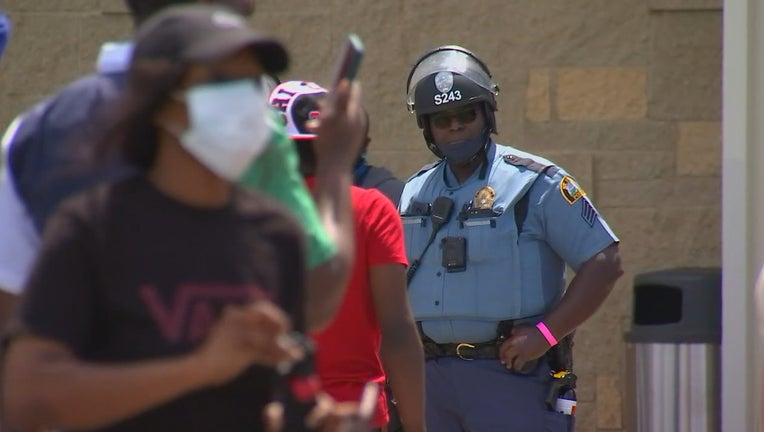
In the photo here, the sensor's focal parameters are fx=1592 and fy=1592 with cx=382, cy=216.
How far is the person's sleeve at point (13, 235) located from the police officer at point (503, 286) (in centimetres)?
266

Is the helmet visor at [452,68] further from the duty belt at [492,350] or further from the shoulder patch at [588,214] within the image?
the duty belt at [492,350]

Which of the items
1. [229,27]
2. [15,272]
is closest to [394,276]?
[15,272]

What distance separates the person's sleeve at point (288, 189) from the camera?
8.45ft

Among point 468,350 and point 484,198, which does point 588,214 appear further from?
point 468,350

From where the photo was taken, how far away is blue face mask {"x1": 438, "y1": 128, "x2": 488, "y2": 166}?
5344mm

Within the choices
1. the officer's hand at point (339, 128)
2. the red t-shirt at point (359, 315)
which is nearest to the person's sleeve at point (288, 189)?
the officer's hand at point (339, 128)

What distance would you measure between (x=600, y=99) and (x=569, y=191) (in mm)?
1764

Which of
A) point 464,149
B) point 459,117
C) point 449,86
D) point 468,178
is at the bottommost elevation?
point 468,178

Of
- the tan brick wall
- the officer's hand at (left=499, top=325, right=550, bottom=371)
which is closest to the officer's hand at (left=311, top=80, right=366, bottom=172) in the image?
the officer's hand at (left=499, top=325, right=550, bottom=371)

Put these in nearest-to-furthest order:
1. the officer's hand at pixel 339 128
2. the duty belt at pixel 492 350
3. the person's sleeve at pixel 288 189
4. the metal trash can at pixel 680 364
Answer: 1. the person's sleeve at pixel 288 189
2. the officer's hand at pixel 339 128
3. the duty belt at pixel 492 350
4. the metal trash can at pixel 680 364

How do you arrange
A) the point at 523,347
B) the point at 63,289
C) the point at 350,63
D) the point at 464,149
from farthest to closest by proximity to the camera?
the point at 464,149, the point at 523,347, the point at 350,63, the point at 63,289

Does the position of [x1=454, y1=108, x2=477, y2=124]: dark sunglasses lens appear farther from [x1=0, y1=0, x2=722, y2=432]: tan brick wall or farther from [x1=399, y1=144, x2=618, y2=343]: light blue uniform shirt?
[x1=0, y1=0, x2=722, y2=432]: tan brick wall

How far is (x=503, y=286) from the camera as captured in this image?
16.9 feet

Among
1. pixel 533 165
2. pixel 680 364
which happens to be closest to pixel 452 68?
pixel 533 165
